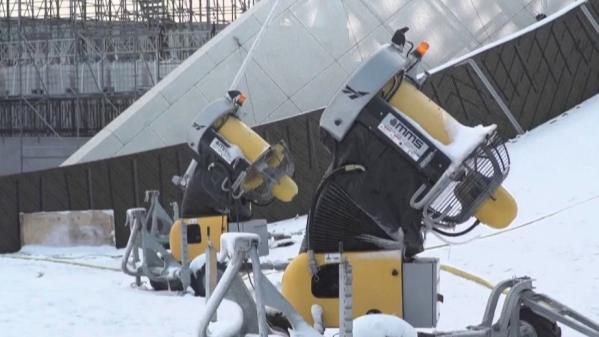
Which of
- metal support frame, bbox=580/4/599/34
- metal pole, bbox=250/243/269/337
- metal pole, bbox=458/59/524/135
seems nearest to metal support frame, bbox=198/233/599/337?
metal pole, bbox=250/243/269/337

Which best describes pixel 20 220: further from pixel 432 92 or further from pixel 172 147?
pixel 432 92

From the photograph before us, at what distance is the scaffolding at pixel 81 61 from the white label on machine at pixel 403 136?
21.8m

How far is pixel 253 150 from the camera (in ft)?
32.6

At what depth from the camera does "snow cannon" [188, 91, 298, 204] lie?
954 cm

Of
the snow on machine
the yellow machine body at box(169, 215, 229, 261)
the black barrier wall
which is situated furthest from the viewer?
the black barrier wall

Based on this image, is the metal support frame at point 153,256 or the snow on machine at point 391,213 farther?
the metal support frame at point 153,256

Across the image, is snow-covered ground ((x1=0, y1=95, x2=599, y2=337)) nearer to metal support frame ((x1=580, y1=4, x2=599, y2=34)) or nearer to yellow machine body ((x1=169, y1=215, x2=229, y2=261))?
yellow machine body ((x1=169, y1=215, x2=229, y2=261))

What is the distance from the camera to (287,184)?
956 cm

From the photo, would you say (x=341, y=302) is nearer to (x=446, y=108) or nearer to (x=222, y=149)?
(x=222, y=149)

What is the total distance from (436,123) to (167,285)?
18.2 feet

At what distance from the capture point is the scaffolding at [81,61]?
89.1 ft

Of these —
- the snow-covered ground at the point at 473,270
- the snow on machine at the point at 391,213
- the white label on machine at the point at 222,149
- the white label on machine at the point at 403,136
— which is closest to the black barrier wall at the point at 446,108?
the snow-covered ground at the point at 473,270

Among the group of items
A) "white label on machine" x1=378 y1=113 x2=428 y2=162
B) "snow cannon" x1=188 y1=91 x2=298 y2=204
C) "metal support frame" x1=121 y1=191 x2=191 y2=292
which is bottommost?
"metal support frame" x1=121 y1=191 x2=191 y2=292

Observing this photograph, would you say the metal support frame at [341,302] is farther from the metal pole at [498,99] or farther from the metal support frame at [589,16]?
the metal support frame at [589,16]
